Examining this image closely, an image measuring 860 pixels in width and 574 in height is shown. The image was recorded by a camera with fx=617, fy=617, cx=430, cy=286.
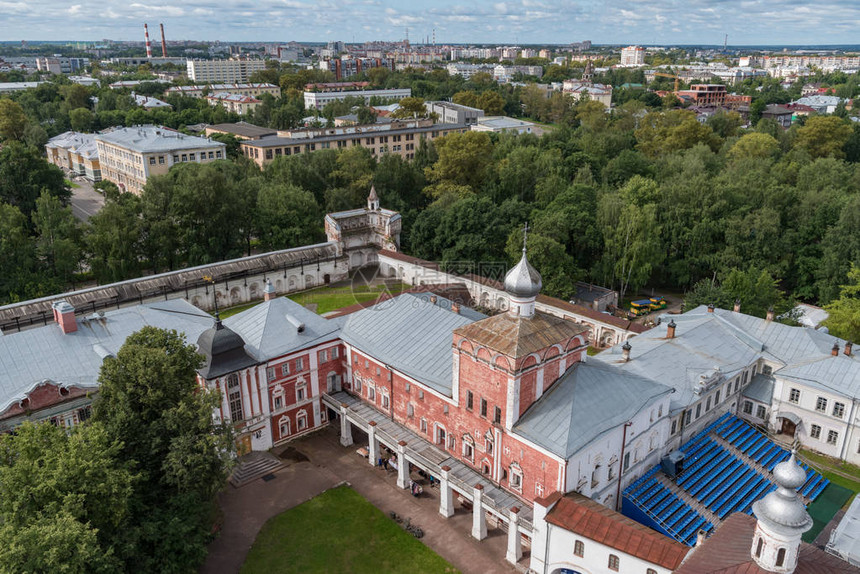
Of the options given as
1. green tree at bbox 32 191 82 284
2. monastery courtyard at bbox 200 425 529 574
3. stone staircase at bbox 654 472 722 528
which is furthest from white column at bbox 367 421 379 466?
green tree at bbox 32 191 82 284

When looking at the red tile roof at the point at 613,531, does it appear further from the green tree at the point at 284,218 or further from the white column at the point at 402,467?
the green tree at the point at 284,218

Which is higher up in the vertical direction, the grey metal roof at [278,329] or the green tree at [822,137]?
the green tree at [822,137]

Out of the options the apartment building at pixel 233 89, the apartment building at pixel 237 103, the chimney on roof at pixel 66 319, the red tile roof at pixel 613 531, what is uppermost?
the apartment building at pixel 233 89

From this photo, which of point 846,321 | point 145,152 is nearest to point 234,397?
point 846,321

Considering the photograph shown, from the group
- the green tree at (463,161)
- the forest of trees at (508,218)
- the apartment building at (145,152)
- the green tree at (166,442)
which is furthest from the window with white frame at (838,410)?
the apartment building at (145,152)

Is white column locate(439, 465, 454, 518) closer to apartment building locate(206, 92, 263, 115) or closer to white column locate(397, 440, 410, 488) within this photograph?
white column locate(397, 440, 410, 488)

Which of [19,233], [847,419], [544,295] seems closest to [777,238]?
[544,295]

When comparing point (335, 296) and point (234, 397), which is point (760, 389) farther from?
point (335, 296)

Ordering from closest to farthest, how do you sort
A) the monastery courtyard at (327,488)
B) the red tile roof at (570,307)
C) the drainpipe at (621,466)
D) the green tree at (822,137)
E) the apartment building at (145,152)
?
the monastery courtyard at (327,488) < the drainpipe at (621,466) < the red tile roof at (570,307) < the apartment building at (145,152) < the green tree at (822,137)

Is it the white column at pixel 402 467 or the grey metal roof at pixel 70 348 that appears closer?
the grey metal roof at pixel 70 348
